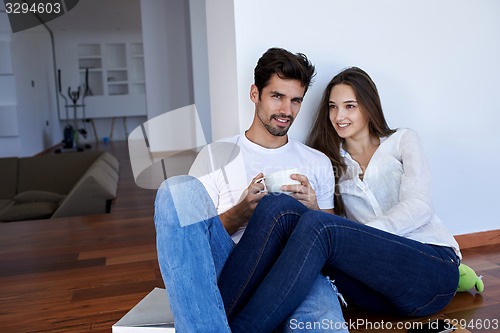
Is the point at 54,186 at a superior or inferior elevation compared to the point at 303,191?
inferior

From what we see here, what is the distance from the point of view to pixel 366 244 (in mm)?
1477

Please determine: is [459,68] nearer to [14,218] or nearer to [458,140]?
[458,140]

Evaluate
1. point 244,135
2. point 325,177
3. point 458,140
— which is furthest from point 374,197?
point 458,140

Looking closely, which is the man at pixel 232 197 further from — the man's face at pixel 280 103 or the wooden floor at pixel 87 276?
the wooden floor at pixel 87 276

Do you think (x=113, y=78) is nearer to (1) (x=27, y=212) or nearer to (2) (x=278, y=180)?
(1) (x=27, y=212)

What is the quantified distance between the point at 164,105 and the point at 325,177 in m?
5.42

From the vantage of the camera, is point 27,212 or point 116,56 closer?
point 27,212

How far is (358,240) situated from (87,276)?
1407 millimetres

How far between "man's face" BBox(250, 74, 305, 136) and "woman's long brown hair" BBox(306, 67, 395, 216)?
0.19 metres

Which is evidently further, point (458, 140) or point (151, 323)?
point (458, 140)

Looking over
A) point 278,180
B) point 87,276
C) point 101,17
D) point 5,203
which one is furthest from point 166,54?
point 278,180

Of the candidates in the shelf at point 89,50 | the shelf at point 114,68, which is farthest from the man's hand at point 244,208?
the shelf at point 89,50

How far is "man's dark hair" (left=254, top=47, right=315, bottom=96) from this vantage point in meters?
1.79

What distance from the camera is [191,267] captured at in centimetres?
132
